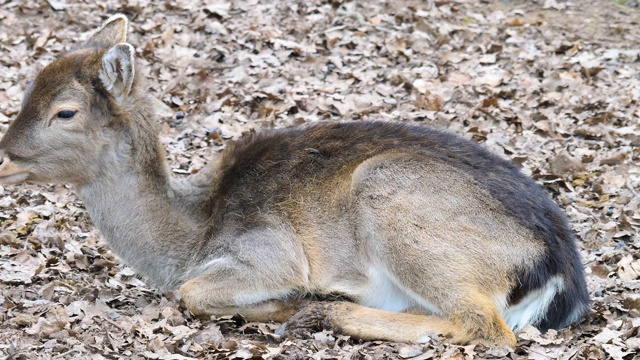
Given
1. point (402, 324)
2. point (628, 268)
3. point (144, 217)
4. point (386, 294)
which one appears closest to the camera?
point (402, 324)

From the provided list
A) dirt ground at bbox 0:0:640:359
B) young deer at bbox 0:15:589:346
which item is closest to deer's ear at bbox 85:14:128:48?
young deer at bbox 0:15:589:346

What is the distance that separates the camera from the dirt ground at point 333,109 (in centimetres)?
651

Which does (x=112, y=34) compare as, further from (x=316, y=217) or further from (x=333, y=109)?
(x=333, y=109)

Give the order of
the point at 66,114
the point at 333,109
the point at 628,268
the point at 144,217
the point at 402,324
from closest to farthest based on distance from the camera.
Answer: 1. the point at 402,324
2. the point at 66,114
3. the point at 144,217
4. the point at 628,268
5. the point at 333,109

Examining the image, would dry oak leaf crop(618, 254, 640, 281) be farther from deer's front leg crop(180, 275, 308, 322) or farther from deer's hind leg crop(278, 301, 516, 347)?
deer's front leg crop(180, 275, 308, 322)

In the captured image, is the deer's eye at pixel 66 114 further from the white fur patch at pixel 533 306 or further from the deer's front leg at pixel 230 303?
the white fur patch at pixel 533 306

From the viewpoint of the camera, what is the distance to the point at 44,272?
7.88 metres

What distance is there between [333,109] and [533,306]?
5.01 metres

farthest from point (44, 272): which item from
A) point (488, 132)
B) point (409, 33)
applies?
point (409, 33)

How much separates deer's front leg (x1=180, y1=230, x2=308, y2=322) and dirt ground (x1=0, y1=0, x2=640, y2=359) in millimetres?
137

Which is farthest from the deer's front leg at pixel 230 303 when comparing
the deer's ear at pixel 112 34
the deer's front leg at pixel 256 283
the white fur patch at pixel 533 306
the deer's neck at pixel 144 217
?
the deer's ear at pixel 112 34

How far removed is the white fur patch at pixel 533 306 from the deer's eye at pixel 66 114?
143 inches

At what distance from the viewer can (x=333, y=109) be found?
11148mm

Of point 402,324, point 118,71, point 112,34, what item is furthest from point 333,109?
point 402,324
